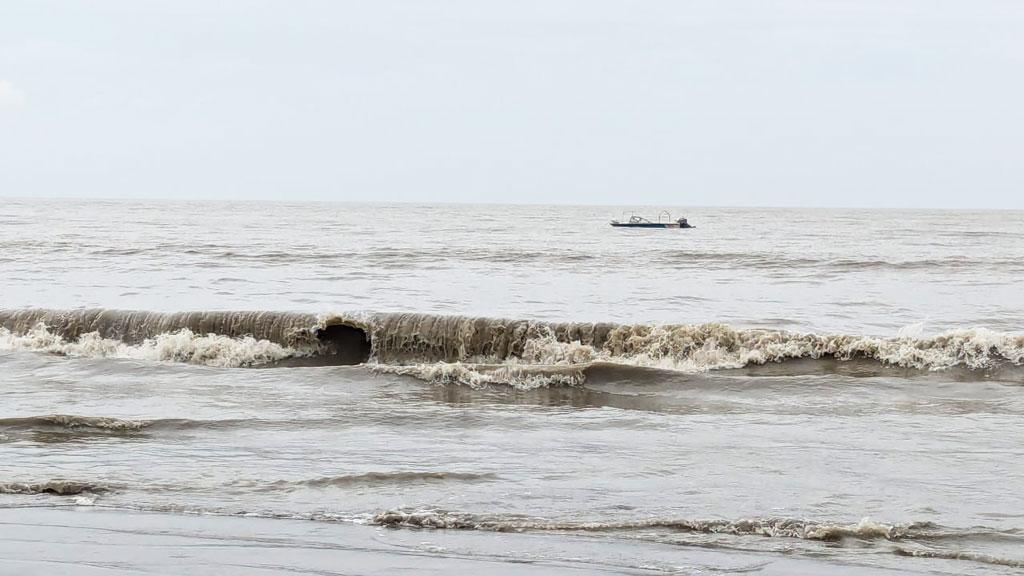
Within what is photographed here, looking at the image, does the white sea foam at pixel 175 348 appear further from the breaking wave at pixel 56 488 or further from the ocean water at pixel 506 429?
the breaking wave at pixel 56 488

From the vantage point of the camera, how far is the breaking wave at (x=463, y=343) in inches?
602

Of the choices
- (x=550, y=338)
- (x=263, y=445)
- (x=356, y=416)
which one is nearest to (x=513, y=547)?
(x=263, y=445)

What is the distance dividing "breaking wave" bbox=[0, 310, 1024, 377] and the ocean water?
0.15ft

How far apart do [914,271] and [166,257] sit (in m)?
23.3

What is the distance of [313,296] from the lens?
23234mm

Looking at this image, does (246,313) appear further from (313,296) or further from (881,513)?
(881,513)

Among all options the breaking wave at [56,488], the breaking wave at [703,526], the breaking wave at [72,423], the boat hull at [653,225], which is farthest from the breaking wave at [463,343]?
the boat hull at [653,225]

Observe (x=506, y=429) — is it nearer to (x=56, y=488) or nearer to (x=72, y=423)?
(x=72, y=423)

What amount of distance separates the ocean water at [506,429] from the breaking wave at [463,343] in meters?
0.05

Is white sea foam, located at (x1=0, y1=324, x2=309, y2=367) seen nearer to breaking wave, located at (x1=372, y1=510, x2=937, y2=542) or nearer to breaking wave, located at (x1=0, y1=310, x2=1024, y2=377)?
breaking wave, located at (x1=0, y1=310, x2=1024, y2=377)

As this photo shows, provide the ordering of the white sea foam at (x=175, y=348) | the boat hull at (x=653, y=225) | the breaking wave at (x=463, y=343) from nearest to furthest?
the breaking wave at (x=463, y=343), the white sea foam at (x=175, y=348), the boat hull at (x=653, y=225)

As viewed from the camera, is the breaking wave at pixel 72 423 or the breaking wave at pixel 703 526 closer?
the breaking wave at pixel 703 526

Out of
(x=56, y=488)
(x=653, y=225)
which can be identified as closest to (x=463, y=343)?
(x=56, y=488)

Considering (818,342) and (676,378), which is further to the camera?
(818,342)
